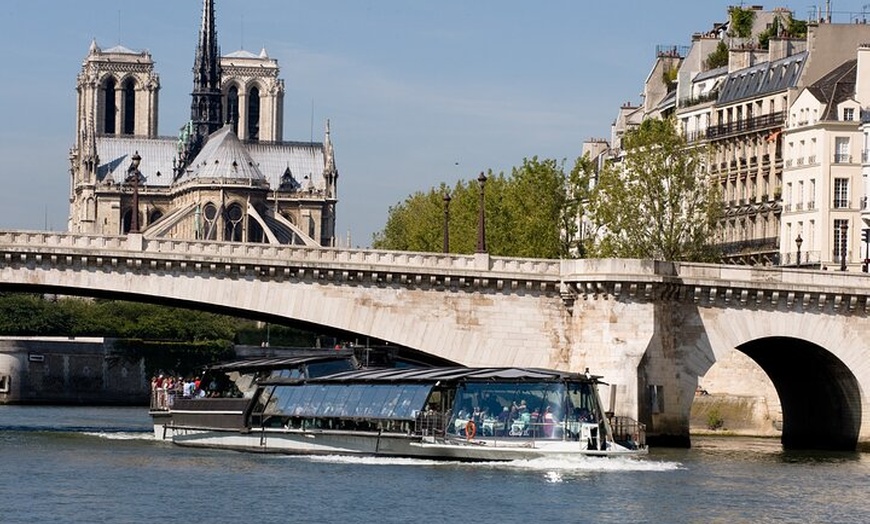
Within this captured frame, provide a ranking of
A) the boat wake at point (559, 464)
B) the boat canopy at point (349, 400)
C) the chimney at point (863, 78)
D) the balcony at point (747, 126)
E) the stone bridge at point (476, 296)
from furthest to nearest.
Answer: the balcony at point (747, 126) → the chimney at point (863, 78) → the stone bridge at point (476, 296) → the boat canopy at point (349, 400) → the boat wake at point (559, 464)

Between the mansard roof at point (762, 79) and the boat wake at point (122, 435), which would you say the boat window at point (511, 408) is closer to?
the boat wake at point (122, 435)

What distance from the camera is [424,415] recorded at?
6291 centimetres

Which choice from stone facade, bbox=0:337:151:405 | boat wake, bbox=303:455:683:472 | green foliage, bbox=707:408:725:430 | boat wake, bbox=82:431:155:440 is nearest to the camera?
boat wake, bbox=303:455:683:472

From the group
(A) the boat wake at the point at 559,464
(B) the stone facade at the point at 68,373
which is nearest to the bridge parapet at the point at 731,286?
(A) the boat wake at the point at 559,464

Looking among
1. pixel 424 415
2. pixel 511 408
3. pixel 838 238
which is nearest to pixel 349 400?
pixel 424 415

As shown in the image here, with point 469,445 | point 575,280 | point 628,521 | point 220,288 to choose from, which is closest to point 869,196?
point 575,280

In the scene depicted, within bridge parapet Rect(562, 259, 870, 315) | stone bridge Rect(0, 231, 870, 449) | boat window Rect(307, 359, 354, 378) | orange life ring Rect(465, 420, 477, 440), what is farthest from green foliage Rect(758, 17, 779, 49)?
orange life ring Rect(465, 420, 477, 440)

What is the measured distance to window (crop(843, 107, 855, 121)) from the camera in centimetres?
9300

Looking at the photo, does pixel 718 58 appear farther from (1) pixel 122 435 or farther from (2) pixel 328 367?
(2) pixel 328 367

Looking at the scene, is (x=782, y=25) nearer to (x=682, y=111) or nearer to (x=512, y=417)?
(x=682, y=111)

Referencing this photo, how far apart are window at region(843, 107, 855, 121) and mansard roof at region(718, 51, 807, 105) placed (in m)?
3.44

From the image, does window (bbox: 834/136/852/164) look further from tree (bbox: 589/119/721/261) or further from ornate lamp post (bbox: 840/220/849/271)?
tree (bbox: 589/119/721/261)

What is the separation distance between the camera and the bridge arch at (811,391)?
245 ft

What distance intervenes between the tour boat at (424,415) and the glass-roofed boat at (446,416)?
2 centimetres
